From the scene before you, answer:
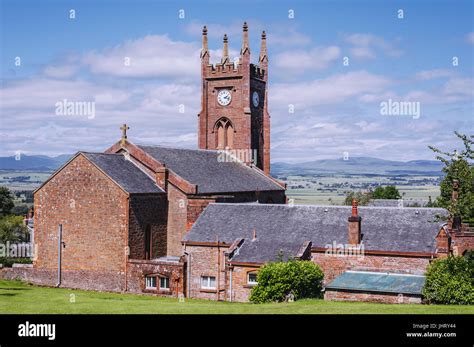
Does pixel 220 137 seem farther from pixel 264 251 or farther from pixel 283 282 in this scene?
pixel 283 282

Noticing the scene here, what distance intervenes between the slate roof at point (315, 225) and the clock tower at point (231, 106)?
1819 cm

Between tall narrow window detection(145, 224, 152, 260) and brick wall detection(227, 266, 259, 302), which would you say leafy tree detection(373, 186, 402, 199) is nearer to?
tall narrow window detection(145, 224, 152, 260)

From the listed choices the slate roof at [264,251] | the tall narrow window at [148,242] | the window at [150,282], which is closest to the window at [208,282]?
the slate roof at [264,251]

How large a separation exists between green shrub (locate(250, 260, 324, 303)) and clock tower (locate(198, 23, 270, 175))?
2687 centimetres

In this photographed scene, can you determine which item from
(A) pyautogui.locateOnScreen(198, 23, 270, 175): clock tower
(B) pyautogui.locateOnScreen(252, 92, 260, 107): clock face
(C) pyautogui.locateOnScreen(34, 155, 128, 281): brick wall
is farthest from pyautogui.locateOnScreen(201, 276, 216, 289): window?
(B) pyautogui.locateOnScreen(252, 92, 260, 107): clock face

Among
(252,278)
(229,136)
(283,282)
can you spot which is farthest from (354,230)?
(229,136)

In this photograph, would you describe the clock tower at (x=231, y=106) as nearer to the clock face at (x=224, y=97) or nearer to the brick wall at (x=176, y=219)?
the clock face at (x=224, y=97)

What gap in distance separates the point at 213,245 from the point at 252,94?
26.7 meters

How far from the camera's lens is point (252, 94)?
64.0 m

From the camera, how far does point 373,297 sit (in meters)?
33.8

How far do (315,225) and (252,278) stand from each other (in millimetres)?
5930

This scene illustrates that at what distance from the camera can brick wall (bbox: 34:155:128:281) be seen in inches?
1646
